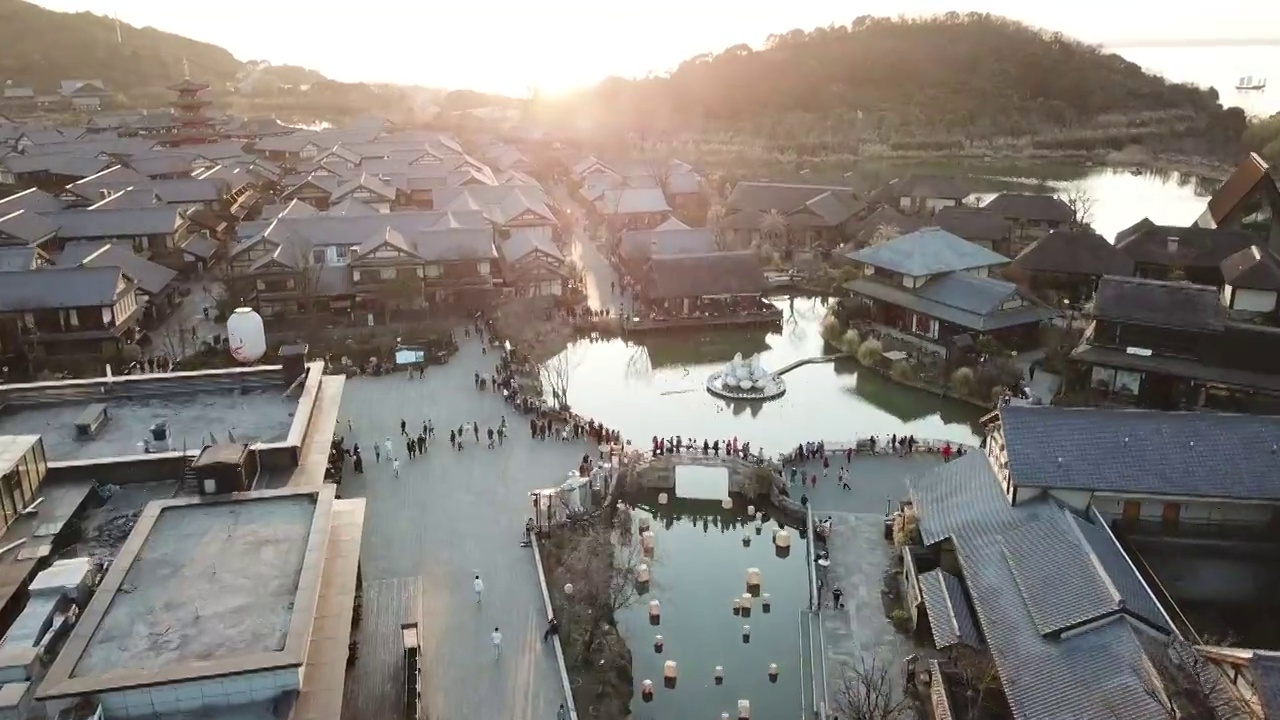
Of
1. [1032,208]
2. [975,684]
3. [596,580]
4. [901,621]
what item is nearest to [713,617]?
[596,580]

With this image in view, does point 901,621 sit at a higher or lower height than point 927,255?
lower

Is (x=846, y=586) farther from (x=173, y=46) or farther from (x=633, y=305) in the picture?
(x=173, y=46)

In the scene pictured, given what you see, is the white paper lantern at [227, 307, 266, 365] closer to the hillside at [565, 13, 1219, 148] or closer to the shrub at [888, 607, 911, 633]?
the shrub at [888, 607, 911, 633]

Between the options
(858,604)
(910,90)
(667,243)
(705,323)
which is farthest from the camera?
(910,90)

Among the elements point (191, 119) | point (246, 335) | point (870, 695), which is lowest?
point (870, 695)

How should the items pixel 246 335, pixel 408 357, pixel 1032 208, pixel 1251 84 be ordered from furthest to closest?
1. pixel 1251 84
2. pixel 1032 208
3. pixel 408 357
4. pixel 246 335

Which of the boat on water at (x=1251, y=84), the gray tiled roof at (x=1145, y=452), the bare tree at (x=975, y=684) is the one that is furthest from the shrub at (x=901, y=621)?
the boat on water at (x=1251, y=84)

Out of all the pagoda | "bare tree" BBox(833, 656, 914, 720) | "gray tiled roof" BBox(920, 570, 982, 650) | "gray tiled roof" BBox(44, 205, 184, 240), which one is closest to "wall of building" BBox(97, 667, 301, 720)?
"bare tree" BBox(833, 656, 914, 720)

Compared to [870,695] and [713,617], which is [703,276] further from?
[870,695]

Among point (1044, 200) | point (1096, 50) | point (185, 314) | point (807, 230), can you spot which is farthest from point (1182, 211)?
point (1096, 50)
